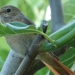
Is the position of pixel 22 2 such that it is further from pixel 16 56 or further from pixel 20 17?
pixel 16 56

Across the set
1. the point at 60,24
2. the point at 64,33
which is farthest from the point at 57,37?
the point at 60,24

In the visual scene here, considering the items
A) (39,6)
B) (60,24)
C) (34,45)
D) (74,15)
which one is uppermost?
(34,45)

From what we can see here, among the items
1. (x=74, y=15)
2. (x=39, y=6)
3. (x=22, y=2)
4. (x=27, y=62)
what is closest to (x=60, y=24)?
(x=27, y=62)

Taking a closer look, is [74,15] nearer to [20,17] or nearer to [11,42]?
[20,17]

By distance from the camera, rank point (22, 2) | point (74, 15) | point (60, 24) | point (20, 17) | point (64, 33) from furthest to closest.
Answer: point (22, 2), point (74, 15), point (20, 17), point (60, 24), point (64, 33)

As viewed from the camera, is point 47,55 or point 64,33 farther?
point 47,55

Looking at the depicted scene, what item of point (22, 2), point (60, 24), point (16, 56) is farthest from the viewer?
point (22, 2)

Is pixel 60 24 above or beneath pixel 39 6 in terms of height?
above

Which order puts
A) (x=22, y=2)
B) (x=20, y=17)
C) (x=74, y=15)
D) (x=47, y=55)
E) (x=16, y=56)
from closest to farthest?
(x=47, y=55) < (x=16, y=56) < (x=20, y=17) < (x=74, y=15) < (x=22, y=2)

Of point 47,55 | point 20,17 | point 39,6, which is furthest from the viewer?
point 39,6
